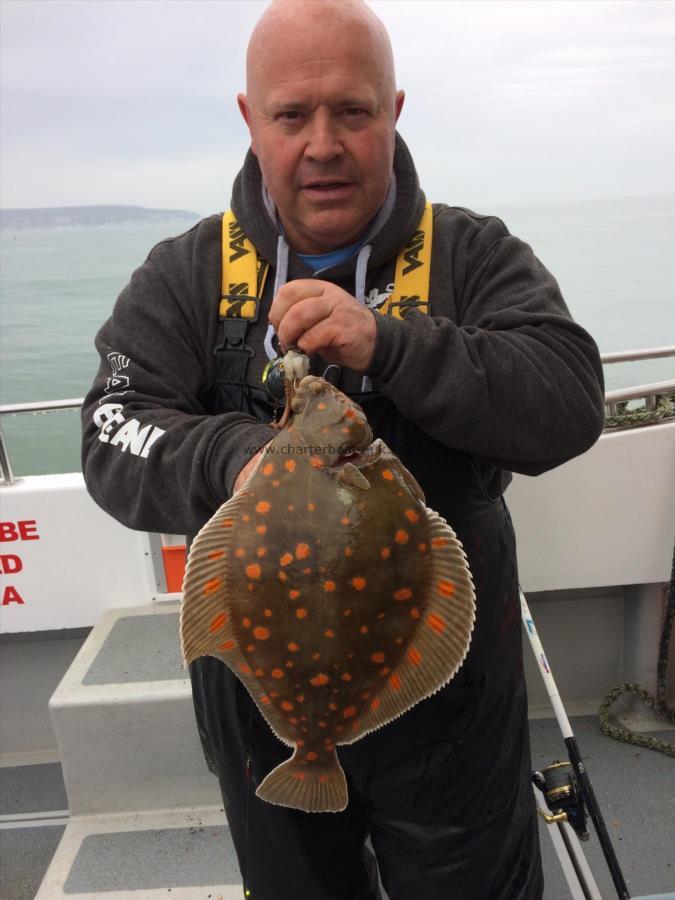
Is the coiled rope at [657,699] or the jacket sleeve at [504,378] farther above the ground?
the jacket sleeve at [504,378]

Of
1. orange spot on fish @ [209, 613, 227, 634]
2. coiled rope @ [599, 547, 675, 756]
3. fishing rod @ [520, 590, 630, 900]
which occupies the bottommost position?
coiled rope @ [599, 547, 675, 756]

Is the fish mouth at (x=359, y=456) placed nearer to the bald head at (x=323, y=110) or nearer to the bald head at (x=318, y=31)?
the bald head at (x=323, y=110)

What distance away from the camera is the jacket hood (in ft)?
5.14

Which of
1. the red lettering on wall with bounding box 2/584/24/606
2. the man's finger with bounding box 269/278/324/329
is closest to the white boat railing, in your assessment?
the red lettering on wall with bounding box 2/584/24/606

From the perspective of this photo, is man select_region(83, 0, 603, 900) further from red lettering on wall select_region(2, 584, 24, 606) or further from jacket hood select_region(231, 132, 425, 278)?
red lettering on wall select_region(2, 584, 24, 606)

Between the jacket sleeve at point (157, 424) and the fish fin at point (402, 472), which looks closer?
the fish fin at point (402, 472)

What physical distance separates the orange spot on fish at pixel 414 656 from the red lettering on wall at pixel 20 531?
2.49 meters

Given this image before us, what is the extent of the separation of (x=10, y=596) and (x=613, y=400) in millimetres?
2806

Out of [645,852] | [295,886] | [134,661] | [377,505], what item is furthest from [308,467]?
[645,852]

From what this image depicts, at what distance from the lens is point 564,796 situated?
201 centimetres

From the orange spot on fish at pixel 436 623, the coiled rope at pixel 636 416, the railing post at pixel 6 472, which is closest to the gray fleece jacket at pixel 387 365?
the orange spot on fish at pixel 436 623

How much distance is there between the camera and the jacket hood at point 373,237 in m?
1.57

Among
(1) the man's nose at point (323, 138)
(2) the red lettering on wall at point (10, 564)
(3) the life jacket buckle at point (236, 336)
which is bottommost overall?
(2) the red lettering on wall at point (10, 564)

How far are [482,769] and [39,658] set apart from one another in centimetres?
276
